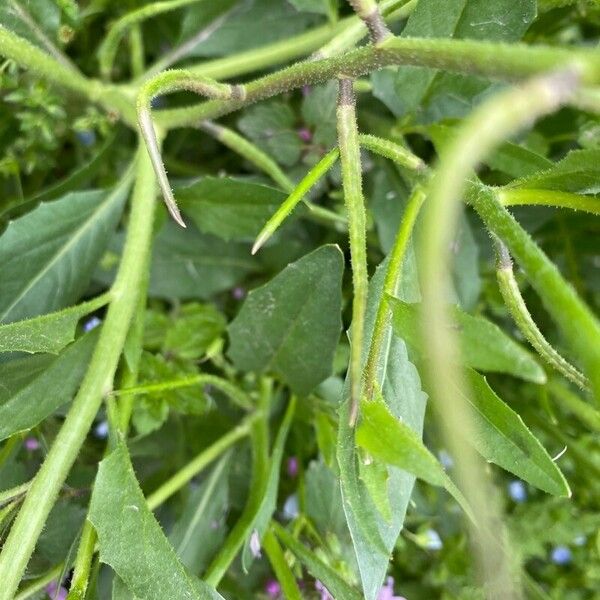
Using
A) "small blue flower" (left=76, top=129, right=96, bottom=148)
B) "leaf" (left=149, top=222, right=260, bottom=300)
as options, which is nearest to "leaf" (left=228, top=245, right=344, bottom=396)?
"leaf" (left=149, top=222, right=260, bottom=300)

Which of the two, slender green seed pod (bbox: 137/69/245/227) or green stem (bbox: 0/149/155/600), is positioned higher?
slender green seed pod (bbox: 137/69/245/227)

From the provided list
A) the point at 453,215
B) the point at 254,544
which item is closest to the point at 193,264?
the point at 254,544

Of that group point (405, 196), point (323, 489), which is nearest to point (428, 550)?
point (323, 489)

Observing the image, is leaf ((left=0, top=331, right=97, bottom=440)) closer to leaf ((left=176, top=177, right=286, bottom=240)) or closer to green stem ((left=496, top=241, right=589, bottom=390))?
leaf ((left=176, top=177, right=286, bottom=240))

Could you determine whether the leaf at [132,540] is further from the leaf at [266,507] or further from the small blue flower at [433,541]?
the small blue flower at [433,541]

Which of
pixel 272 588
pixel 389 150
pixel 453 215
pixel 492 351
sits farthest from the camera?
pixel 272 588

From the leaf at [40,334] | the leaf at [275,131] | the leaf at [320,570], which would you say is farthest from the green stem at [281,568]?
the leaf at [275,131]

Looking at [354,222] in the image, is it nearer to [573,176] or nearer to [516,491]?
[573,176]
